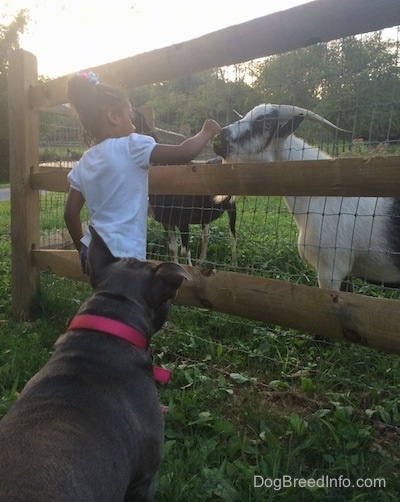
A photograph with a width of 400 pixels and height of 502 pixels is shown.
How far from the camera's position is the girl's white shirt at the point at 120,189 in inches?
112

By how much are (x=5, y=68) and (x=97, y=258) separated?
39.5 meters

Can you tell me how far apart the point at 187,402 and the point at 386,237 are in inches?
80.8

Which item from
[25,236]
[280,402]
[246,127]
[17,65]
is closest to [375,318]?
[280,402]

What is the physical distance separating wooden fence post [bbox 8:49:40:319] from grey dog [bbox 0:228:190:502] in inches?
98.3

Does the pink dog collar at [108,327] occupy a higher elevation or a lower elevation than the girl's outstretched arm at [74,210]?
lower

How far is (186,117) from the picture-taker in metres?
3.93

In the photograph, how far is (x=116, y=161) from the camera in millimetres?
2852

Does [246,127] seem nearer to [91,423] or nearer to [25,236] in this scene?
[25,236]

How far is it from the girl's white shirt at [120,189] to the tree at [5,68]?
29.4 m

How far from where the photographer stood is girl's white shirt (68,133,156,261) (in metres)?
2.85

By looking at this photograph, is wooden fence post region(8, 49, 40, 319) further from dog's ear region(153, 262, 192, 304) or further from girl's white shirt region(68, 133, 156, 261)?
dog's ear region(153, 262, 192, 304)

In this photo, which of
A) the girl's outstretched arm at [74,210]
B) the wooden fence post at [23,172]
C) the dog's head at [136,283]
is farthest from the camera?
the wooden fence post at [23,172]

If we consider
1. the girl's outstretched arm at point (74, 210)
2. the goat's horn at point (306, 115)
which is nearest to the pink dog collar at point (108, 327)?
the girl's outstretched arm at point (74, 210)

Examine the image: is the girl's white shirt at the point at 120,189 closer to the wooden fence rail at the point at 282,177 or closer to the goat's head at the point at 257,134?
the wooden fence rail at the point at 282,177
